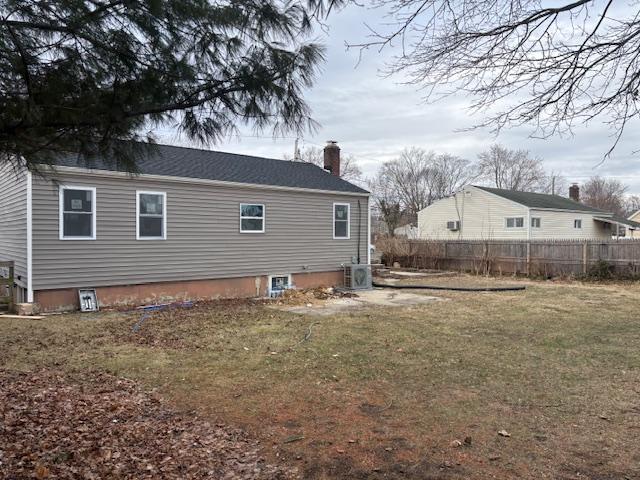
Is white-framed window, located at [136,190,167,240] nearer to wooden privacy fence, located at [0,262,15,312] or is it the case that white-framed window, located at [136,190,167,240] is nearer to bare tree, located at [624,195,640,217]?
wooden privacy fence, located at [0,262,15,312]

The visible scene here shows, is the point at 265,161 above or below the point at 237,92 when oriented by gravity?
above

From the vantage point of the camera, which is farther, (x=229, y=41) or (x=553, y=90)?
(x=553, y=90)

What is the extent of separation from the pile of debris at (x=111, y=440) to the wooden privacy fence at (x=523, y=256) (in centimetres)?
1671

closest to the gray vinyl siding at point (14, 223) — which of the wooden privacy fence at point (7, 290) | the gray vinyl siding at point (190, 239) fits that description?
the wooden privacy fence at point (7, 290)

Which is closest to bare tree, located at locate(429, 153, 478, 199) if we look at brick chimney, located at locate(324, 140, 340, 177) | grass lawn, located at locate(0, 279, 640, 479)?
brick chimney, located at locate(324, 140, 340, 177)

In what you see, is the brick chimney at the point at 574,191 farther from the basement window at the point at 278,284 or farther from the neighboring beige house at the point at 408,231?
the basement window at the point at 278,284

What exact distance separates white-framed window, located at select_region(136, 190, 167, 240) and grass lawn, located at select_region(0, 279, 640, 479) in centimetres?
213

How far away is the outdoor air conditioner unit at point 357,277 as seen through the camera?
14.6 metres

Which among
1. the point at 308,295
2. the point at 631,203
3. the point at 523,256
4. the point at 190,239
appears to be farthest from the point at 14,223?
the point at 631,203

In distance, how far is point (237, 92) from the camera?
3100mm

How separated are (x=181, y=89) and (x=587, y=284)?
16594 millimetres

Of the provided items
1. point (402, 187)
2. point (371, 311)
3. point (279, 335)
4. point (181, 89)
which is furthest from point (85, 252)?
point (402, 187)

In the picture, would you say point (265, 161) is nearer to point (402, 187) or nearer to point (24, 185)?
point (24, 185)

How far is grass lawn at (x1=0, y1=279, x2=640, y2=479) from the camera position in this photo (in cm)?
351
